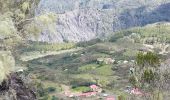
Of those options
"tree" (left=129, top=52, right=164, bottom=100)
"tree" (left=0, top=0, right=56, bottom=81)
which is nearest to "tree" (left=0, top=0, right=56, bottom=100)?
"tree" (left=0, top=0, right=56, bottom=81)

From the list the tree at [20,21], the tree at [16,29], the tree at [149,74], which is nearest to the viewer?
the tree at [16,29]

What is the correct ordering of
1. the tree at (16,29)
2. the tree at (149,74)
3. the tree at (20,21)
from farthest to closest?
the tree at (149,74) → the tree at (20,21) → the tree at (16,29)

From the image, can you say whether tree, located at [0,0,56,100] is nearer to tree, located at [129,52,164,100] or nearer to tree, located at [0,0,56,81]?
tree, located at [0,0,56,81]

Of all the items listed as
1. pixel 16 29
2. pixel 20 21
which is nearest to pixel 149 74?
pixel 20 21

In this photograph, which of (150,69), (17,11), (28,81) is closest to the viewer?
(17,11)

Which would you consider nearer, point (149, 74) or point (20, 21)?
point (20, 21)

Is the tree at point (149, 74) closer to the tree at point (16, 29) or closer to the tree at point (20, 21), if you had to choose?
the tree at point (16, 29)

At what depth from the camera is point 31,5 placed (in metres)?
26.3

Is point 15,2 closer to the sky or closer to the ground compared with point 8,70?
closer to the sky

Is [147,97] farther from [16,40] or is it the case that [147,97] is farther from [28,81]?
[16,40]

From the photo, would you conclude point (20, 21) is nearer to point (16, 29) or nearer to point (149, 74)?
point (16, 29)

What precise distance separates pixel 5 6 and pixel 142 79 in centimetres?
1072

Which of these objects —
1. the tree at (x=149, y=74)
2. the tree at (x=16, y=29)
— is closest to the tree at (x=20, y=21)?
the tree at (x=16, y=29)

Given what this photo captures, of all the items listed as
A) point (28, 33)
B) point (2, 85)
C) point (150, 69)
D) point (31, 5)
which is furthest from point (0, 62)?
point (150, 69)
